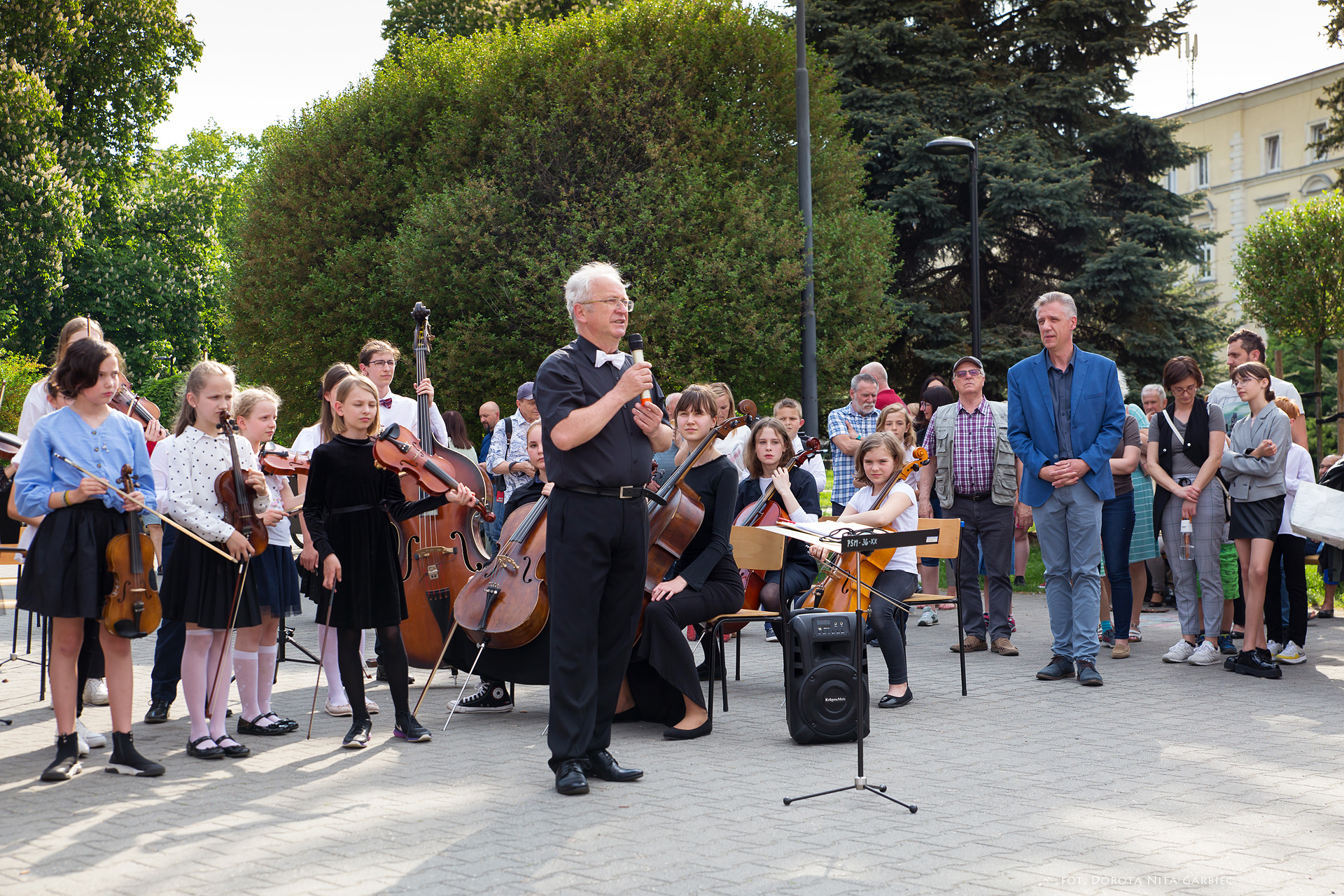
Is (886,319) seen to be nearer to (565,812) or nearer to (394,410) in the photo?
(394,410)

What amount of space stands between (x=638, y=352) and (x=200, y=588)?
2.57 metres

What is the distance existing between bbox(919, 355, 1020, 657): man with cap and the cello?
3.68 m

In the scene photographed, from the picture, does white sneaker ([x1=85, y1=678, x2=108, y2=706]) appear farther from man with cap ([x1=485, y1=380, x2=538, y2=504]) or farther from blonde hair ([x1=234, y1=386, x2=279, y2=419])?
man with cap ([x1=485, y1=380, x2=538, y2=504])

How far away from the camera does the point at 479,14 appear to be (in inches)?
957

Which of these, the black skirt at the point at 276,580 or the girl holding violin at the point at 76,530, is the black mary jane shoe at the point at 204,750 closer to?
the girl holding violin at the point at 76,530

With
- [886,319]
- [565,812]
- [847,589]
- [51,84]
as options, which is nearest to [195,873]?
[565,812]

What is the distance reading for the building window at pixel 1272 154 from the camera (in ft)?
160

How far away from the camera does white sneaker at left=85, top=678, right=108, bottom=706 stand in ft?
22.4

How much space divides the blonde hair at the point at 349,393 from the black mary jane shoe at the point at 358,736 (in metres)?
1.44

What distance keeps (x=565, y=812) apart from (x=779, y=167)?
14221 millimetres

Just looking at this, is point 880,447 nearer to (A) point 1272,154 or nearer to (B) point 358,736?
(B) point 358,736

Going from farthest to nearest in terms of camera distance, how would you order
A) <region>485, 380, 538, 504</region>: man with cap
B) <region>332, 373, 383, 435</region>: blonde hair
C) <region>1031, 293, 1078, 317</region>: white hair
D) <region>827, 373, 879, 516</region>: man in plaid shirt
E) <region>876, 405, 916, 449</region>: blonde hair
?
<region>485, 380, 538, 504</region>: man with cap
<region>827, 373, 879, 516</region>: man in plaid shirt
<region>876, 405, 916, 449</region>: blonde hair
<region>1031, 293, 1078, 317</region>: white hair
<region>332, 373, 383, 435</region>: blonde hair

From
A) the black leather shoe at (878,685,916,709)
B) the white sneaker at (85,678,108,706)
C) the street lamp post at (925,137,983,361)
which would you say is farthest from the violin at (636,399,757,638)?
the street lamp post at (925,137,983,361)

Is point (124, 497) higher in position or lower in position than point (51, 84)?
lower
